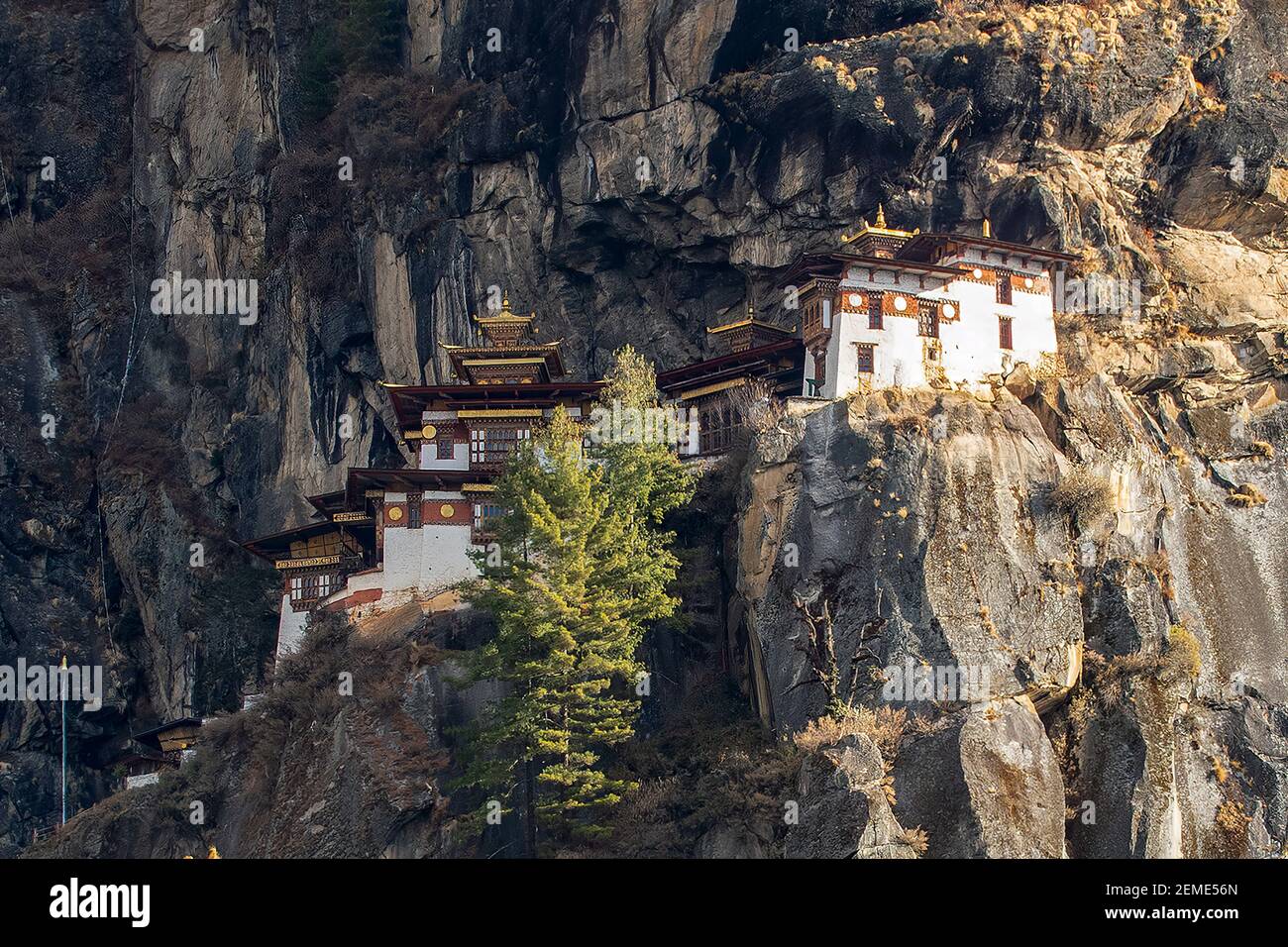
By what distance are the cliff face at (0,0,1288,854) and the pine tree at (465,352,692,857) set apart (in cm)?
388

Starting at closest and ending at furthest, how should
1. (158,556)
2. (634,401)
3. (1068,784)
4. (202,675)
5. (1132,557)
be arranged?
1. (1068,784)
2. (1132,557)
3. (634,401)
4. (202,675)
5. (158,556)

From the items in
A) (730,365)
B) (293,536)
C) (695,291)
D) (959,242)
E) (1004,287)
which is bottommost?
(293,536)

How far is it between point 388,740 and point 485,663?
4.46 metres

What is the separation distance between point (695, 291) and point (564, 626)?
74.4 ft

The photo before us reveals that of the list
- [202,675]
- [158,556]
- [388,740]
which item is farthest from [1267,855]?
[158,556]

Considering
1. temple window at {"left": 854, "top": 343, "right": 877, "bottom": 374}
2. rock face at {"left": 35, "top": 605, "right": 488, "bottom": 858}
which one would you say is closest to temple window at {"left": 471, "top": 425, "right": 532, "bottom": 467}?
rock face at {"left": 35, "top": 605, "right": 488, "bottom": 858}

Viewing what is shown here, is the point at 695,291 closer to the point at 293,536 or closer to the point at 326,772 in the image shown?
the point at 293,536

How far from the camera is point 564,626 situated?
2063 inches

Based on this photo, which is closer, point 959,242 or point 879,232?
point 959,242

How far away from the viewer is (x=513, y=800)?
52.2 metres

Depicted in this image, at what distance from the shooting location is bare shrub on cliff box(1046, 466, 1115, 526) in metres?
54.9

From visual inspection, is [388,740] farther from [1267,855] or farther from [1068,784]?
[1267,855]

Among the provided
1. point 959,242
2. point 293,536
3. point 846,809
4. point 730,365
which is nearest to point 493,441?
point 293,536

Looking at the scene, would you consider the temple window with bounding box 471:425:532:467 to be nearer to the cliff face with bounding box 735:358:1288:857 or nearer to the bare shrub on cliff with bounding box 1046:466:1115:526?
the cliff face with bounding box 735:358:1288:857
